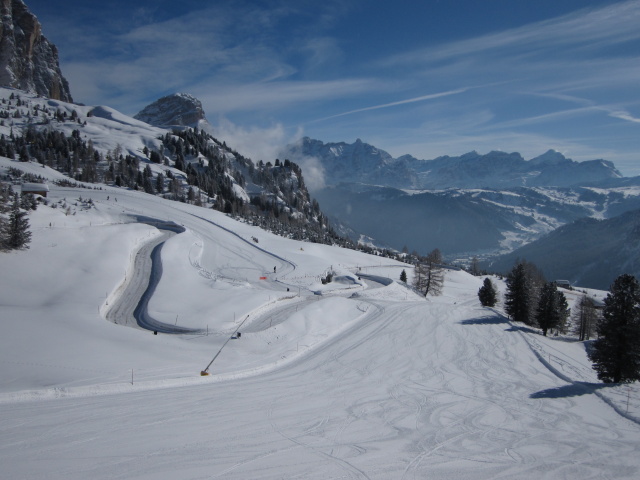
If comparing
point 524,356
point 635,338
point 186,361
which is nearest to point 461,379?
point 524,356

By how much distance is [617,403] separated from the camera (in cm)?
1392

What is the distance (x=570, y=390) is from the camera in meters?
16.0

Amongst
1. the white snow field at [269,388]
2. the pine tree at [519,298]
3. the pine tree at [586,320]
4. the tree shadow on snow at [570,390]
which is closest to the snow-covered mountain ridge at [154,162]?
the pine tree at [519,298]

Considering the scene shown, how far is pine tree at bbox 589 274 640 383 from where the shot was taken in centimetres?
1816

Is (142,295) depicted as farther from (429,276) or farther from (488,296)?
(488,296)

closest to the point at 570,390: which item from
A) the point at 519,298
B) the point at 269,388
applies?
the point at 269,388

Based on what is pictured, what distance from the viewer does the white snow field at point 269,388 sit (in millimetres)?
8656

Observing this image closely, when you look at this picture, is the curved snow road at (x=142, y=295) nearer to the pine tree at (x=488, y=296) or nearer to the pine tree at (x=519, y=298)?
the pine tree at (x=519, y=298)

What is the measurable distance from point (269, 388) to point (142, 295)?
1880 cm

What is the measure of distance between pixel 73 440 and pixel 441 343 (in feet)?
70.3

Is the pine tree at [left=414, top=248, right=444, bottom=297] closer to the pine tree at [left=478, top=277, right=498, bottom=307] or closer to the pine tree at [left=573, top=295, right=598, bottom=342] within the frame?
the pine tree at [left=478, top=277, right=498, bottom=307]

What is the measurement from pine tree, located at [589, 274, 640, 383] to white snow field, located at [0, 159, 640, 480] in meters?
1.23

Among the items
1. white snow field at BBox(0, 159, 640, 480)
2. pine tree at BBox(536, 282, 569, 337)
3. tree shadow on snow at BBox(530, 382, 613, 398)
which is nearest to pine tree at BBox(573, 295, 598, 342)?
pine tree at BBox(536, 282, 569, 337)

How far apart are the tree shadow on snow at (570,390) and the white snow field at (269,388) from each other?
0.09 meters
